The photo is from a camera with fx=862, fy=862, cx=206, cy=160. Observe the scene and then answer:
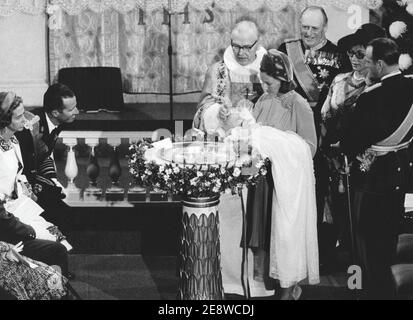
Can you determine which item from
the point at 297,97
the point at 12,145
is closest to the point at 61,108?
the point at 12,145

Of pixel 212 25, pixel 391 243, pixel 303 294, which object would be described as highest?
pixel 212 25

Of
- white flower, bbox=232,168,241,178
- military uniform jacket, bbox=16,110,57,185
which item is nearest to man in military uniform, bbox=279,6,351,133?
white flower, bbox=232,168,241,178

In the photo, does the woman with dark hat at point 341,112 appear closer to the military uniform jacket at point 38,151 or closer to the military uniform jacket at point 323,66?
the military uniform jacket at point 323,66

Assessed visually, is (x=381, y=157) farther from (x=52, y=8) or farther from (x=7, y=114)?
(x=52, y=8)

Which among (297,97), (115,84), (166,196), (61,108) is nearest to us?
(297,97)

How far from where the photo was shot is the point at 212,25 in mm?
8984

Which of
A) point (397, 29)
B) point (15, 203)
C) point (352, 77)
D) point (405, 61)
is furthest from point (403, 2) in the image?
point (15, 203)

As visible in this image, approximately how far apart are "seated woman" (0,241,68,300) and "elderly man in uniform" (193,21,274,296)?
111 centimetres

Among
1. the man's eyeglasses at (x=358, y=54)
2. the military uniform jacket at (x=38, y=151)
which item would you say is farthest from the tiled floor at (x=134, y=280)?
the man's eyeglasses at (x=358, y=54)

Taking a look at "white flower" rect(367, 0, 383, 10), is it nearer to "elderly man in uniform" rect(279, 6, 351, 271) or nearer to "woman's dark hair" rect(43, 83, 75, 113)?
"elderly man in uniform" rect(279, 6, 351, 271)

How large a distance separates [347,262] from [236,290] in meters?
0.96

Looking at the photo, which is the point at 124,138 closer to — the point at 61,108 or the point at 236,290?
the point at 61,108

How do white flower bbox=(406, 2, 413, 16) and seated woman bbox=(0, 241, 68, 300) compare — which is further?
white flower bbox=(406, 2, 413, 16)

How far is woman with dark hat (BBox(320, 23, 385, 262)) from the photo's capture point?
19.1ft
